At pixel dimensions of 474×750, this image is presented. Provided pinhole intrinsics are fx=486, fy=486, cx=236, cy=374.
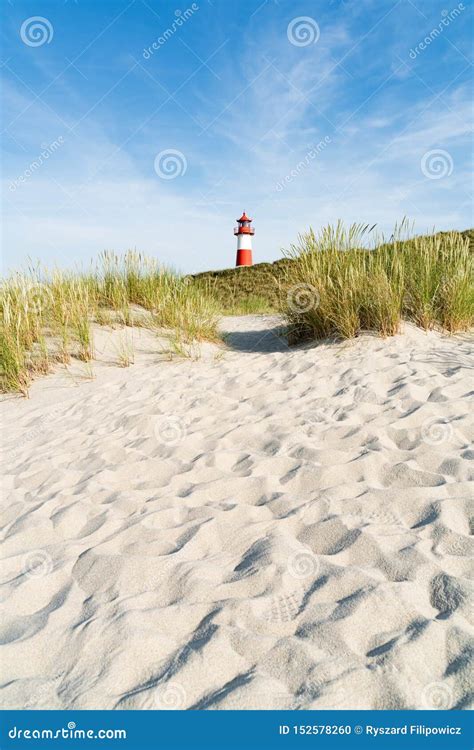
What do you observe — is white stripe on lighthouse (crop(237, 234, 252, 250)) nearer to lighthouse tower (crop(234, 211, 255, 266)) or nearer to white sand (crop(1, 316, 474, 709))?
lighthouse tower (crop(234, 211, 255, 266))

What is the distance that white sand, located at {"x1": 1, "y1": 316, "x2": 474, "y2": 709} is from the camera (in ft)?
4.31

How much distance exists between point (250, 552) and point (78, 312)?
14.2 feet

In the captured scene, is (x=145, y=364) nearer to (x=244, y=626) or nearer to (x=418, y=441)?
(x=418, y=441)

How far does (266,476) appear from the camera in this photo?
8.18ft

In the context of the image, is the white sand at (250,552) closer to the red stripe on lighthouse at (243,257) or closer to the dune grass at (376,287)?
the dune grass at (376,287)

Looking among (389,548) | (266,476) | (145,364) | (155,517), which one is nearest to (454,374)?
(266,476)

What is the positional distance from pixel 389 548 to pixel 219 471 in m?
1.11

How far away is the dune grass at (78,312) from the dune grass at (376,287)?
4.71 ft

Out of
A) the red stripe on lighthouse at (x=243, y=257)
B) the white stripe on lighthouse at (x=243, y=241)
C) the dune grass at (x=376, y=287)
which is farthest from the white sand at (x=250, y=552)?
the white stripe on lighthouse at (x=243, y=241)

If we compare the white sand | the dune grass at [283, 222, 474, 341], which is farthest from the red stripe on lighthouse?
the white sand

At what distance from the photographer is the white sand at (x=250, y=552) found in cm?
131

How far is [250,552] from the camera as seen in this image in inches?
74.2

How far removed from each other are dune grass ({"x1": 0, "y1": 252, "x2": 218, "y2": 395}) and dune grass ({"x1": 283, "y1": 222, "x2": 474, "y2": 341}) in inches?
56.5

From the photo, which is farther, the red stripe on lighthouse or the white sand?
the red stripe on lighthouse
